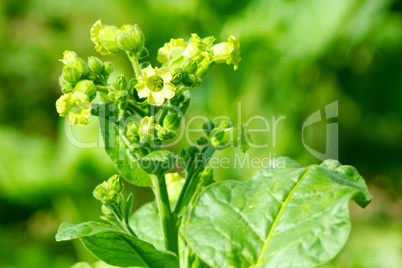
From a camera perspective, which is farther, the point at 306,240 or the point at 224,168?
the point at 224,168

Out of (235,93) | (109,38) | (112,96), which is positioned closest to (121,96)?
(112,96)

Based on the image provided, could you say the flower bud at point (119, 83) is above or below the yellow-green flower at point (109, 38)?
below

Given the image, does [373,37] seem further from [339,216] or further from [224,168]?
[339,216]

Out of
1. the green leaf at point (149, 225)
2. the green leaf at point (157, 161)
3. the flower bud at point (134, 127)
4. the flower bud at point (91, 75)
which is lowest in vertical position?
the green leaf at point (149, 225)

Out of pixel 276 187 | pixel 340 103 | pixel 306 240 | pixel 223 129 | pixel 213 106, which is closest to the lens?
pixel 306 240

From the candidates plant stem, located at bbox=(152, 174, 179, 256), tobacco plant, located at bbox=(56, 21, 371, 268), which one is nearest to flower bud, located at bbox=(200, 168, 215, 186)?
tobacco plant, located at bbox=(56, 21, 371, 268)

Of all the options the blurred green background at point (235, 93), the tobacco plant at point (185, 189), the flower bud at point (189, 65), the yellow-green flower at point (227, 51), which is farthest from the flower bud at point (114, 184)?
the blurred green background at point (235, 93)

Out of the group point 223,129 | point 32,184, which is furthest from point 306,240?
point 32,184

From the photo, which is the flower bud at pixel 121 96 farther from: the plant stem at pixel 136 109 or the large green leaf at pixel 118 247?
the large green leaf at pixel 118 247
